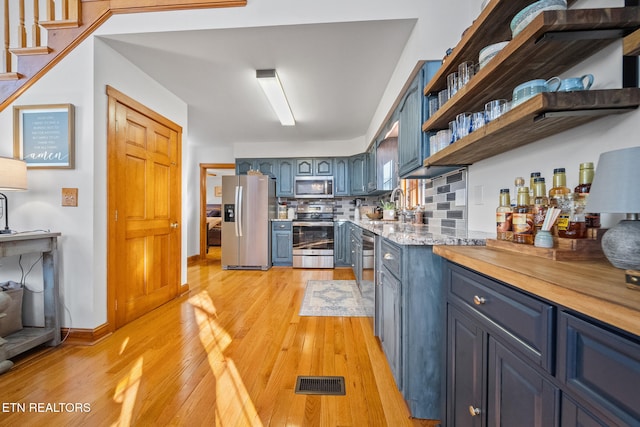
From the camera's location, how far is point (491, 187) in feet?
5.32

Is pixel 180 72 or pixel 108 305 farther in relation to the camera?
pixel 180 72

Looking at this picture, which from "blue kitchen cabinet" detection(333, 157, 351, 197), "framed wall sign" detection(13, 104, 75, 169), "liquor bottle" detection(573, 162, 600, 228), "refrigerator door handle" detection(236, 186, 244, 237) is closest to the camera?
"liquor bottle" detection(573, 162, 600, 228)

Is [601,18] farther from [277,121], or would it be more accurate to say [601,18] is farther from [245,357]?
[277,121]

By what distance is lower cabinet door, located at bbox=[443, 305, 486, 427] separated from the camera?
2.92ft

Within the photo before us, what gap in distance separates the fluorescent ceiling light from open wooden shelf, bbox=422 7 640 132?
1907 millimetres

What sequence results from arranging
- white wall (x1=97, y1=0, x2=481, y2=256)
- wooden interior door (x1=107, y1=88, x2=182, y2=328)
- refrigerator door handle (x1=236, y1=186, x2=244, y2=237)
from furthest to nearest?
1. refrigerator door handle (x1=236, y1=186, x2=244, y2=237)
2. wooden interior door (x1=107, y1=88, x2=182, y2=328)
3. white wall (x1=97, y1=0, x2=481, y2=256)

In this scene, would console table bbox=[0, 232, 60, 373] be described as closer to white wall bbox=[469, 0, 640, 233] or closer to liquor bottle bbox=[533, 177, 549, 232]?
liquor bottle bbox=[533, 177, 549, 232]

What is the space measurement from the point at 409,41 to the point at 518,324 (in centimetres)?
220

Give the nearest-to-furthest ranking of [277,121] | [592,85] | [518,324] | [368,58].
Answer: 1. [518,324]
2. [592,85]
3. [368,58]
4. [277,121]

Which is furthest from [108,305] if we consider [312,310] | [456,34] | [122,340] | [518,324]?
[456,34]

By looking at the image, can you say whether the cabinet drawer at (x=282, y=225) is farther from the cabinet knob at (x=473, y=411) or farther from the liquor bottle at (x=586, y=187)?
the liquor bottle at (x=586, y=187)

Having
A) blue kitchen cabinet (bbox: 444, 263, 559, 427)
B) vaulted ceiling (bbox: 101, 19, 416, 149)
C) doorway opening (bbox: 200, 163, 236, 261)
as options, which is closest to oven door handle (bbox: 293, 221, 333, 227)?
vaulted ceiling (bbox: 101, 19, 416, 149)

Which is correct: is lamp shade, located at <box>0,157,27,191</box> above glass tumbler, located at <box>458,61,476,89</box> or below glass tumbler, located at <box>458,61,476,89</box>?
below

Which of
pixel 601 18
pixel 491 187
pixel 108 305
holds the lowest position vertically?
pixel 108 305
